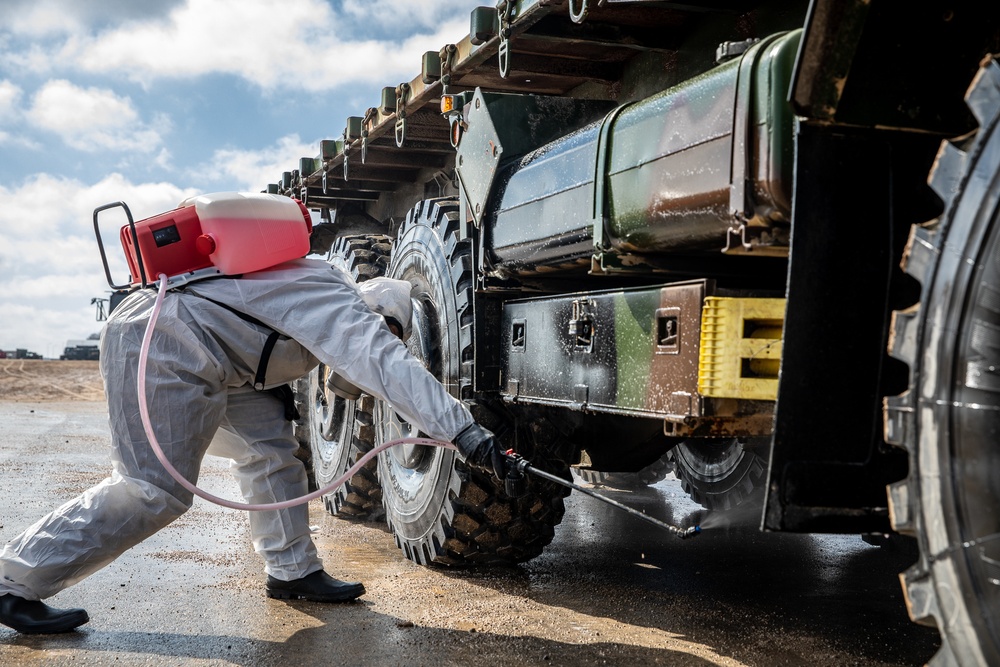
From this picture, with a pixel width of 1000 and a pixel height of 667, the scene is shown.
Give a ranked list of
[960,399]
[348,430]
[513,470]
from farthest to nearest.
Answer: [348,430], [513,470], [960,399]

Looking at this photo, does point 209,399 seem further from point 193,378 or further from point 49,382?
point 49,382

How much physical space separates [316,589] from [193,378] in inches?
39.2

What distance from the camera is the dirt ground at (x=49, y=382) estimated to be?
21484 millimetres

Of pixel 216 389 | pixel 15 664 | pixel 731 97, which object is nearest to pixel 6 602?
pixel 15 664

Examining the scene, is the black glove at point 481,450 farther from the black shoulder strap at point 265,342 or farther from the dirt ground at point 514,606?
the black shoulder strap at point 265,342

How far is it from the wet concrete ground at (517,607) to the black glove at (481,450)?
62 cm

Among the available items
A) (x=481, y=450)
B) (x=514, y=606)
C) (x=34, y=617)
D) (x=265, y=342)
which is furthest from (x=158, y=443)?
(x=514, y=606)

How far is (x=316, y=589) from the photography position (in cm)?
423

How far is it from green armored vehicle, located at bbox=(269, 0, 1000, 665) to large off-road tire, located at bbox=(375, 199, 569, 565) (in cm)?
1

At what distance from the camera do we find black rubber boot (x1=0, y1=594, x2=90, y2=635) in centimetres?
365

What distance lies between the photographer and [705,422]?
299 centimetres

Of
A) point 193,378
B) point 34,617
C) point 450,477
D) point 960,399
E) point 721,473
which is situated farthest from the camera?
point 721,473

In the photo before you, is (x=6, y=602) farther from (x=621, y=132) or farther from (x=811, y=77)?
(x=811, y=77)

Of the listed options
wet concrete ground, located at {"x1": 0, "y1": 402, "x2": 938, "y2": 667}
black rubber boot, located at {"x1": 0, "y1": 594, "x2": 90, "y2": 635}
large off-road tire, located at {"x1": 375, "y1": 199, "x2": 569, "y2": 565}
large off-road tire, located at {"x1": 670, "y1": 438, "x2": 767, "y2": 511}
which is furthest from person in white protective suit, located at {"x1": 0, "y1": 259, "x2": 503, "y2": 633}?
large off-road tire, located at {"x1": 670, "y1": 438, "x2": 767, "y2": 511}
